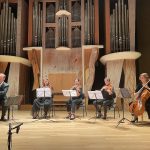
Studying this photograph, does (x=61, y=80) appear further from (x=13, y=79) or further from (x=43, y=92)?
(x=43, y=92)

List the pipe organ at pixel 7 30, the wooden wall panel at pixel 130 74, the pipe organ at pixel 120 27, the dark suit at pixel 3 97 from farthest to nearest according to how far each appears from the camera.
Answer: the pipe organ at pixel 7 30 → the pipe organ at pixel 120 27 → the wooden wall panel at pixel 130 74 → the dark suit at pixel 3 97

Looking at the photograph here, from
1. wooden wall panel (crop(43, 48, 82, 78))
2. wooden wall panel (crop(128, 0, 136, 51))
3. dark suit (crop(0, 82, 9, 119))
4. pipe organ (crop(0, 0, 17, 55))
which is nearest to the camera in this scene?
dark suit (crop(0, 82, 9, 119))

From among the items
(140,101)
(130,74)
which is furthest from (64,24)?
(140,101)

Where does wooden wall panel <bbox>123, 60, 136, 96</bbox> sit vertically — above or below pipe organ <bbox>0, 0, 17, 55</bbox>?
below

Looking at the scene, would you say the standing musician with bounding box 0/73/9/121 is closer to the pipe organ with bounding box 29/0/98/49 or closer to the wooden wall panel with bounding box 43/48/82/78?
the wooden wall panel with bounding box 43/48/82/78

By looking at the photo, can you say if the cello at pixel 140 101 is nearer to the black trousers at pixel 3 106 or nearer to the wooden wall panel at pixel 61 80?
the black trousers at pixel 3 106

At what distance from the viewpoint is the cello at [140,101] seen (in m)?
5.68

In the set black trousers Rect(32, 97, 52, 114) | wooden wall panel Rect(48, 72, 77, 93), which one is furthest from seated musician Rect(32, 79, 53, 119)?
wooden wall panel Rect(48, 72, 77, 93)

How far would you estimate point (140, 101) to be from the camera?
573cm

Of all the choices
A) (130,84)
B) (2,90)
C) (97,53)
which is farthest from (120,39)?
(2,90)

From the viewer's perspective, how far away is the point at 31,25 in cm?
1093

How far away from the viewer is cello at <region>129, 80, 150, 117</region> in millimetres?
5680

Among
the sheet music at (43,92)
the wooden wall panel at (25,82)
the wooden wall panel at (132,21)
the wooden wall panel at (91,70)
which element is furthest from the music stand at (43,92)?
the wooden wall panel at (132,21)

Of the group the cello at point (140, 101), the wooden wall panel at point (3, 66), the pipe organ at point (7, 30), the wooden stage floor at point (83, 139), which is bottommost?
the wooden stage floor at point (83, 139)
